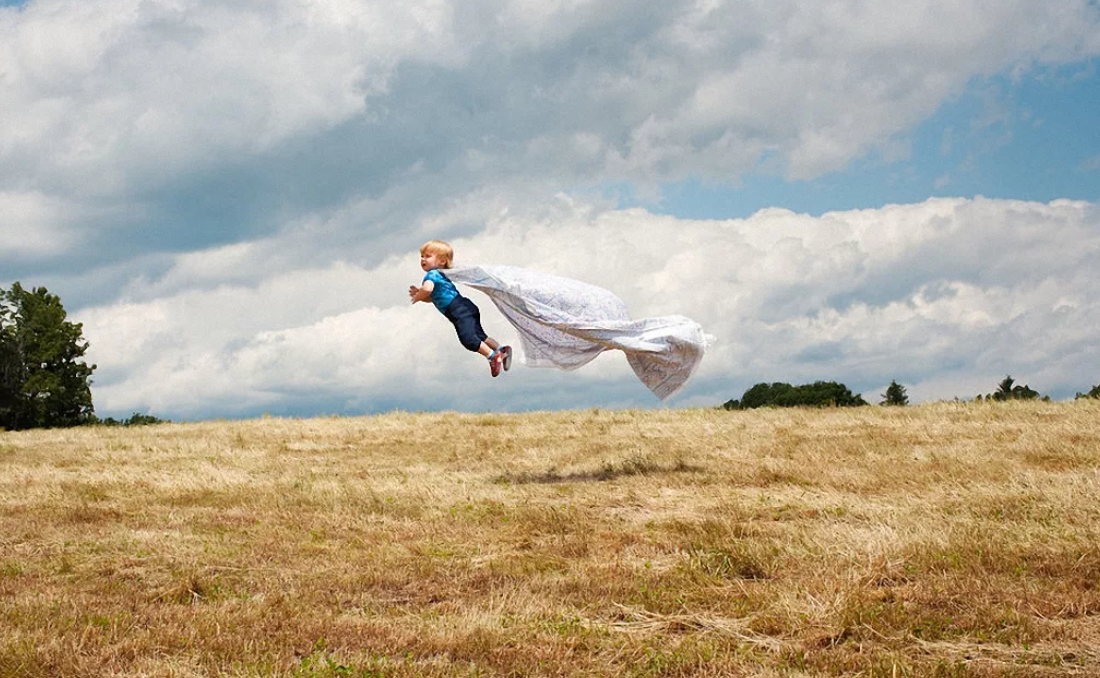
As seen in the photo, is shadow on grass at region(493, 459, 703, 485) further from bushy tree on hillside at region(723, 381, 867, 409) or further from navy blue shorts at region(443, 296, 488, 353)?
bushy tree on hillside at region(723, 381, 867, 409)

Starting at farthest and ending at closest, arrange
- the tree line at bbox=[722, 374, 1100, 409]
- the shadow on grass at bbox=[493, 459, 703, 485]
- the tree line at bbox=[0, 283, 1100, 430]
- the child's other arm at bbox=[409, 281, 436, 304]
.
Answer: the tree line at bbox=[0, 283, 1100, 430]
the tree line at bbox=[722, 374, 1100, 409]
the shadow on grass at bbox=[493, 459, 703, 485]
the child's other arm at bbox=[409, 281, 436, 304]

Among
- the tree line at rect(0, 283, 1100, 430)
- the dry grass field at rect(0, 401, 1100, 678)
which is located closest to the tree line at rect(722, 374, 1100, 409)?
the dry grass field at rect(0, 401, 1100, 678)

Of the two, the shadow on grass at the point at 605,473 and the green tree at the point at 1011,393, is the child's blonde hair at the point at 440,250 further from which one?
the green tree at the point at 1011,393

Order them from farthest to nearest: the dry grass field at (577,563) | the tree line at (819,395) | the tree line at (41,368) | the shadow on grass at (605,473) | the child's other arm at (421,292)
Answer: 1. the tree line at (41,368)
2. the tree line at (819,395)
3. the shadow on grass at (605,473)
4. the child's other arm at (421,292)
5. the dry grass field at (577,563)

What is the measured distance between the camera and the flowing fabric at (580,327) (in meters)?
14.2

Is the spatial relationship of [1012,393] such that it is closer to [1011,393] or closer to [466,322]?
[1011,393]

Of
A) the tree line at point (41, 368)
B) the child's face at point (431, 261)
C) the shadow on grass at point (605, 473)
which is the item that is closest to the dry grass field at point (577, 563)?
the shadow on grass at point (605, 473)

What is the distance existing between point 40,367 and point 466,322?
41735mm

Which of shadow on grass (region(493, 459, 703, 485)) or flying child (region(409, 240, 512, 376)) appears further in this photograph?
shadow on grass (region(493, 459, 703, 485))

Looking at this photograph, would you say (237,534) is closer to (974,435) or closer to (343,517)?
(343,517)

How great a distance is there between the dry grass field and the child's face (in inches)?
129

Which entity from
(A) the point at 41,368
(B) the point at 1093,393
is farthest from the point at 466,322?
(A) the point at 41,368

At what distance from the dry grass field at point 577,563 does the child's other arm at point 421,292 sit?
282cm

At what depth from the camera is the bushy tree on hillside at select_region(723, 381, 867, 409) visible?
107 feet
